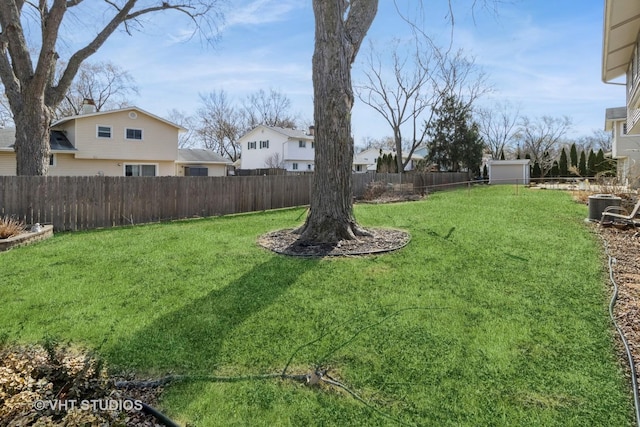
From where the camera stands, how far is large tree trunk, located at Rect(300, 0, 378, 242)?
6711 mm

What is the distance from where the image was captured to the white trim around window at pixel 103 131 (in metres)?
21.7

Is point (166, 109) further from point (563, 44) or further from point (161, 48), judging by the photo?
point (563, 44)

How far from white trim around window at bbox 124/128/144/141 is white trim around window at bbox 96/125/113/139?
2.83ft

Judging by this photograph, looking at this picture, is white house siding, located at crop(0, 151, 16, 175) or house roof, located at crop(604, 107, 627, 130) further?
house roof, located at crop(604, 107, 627, 130)

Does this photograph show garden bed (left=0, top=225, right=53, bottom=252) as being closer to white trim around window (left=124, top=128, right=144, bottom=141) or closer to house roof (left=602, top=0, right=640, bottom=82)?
house roof (left=602, top=0, right=640, bottom=82)

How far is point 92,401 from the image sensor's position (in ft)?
7.93

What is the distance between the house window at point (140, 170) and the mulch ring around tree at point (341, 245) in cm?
1906

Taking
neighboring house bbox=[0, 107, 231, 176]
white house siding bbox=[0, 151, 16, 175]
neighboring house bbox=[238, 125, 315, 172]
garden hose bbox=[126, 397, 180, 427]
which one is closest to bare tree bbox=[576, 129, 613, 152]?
neighboring house bbox=[238, 125, 315, 172]

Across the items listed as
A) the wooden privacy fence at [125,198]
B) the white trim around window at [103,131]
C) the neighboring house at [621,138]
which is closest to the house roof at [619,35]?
the neighboring house at [621,138]

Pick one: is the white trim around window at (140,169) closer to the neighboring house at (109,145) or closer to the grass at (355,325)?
the neighboring house at (109,145)

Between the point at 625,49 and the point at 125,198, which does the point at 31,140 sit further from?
the point at 625,49

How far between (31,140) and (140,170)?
13989 mm

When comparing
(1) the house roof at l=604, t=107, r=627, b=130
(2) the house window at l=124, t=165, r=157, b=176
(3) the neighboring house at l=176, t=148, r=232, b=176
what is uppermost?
(1) the house roof at l=604, t=107, r=627, b=130
